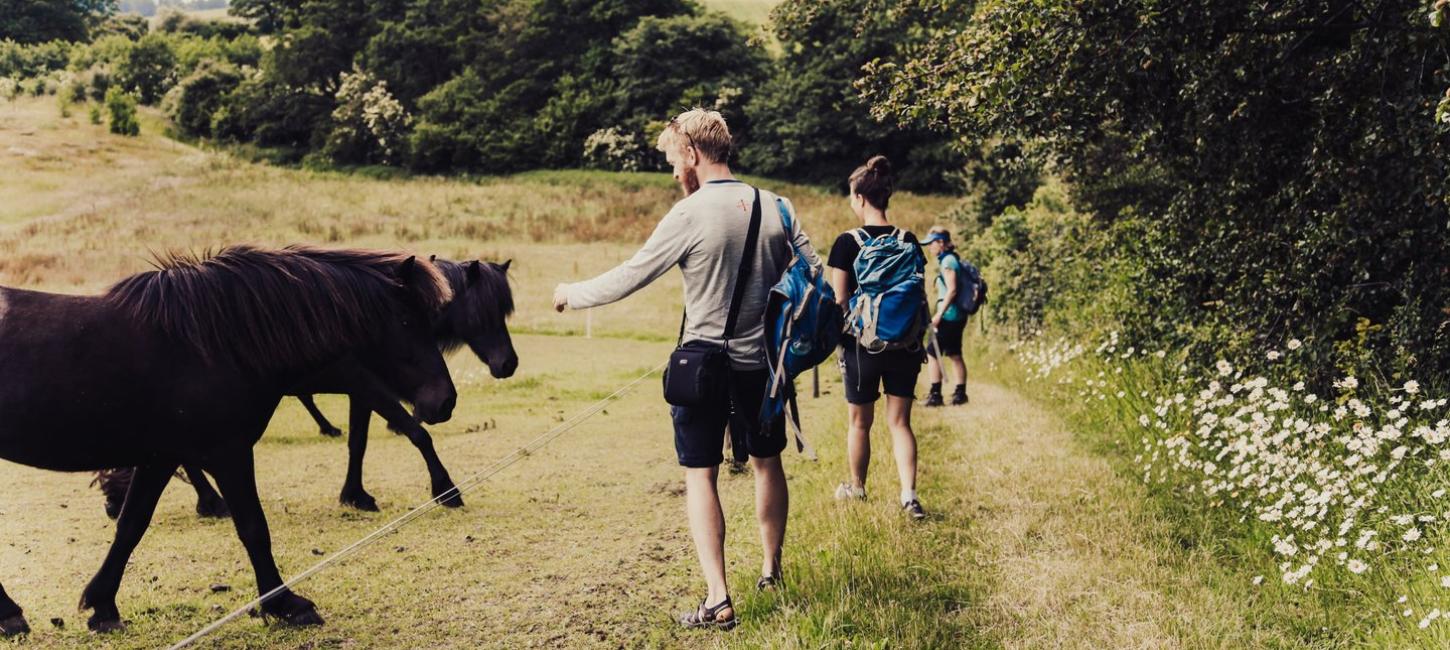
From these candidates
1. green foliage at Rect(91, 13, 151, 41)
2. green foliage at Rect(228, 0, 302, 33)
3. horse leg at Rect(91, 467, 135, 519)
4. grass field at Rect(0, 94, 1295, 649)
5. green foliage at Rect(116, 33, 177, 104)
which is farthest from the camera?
green foliage at Rect(228, 0, 302, 33)

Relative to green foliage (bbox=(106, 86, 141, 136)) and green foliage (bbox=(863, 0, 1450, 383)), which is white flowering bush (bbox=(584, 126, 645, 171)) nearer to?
green foliage (bbox=(106, 86, 141, 136))

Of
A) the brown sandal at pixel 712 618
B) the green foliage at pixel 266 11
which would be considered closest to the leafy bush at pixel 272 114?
the green foliage at pixel 266 11

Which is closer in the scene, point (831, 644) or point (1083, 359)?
point (831, 644)

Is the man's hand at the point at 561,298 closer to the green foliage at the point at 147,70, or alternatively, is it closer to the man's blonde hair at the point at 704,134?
the man's blonde hair at the point at 704,134

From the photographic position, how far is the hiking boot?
5726mm

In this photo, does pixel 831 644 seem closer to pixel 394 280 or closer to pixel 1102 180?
pixel 394 280

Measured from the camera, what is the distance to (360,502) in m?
6.83

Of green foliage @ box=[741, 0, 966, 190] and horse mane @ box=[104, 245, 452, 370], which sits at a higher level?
green foliage @ box=[741, 0, 966, 190]

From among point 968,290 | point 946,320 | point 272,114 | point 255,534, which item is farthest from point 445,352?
point 272,114

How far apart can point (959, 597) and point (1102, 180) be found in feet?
38.7

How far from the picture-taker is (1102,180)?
48.1 ft

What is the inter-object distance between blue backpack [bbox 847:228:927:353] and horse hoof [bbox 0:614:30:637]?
403 cm

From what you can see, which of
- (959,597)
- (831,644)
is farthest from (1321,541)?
(831,644)

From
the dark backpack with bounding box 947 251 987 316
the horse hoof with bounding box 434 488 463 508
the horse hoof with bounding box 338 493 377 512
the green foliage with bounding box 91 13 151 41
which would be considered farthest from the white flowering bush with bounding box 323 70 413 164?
the horse hoof with bounding box 434 488 463 508
